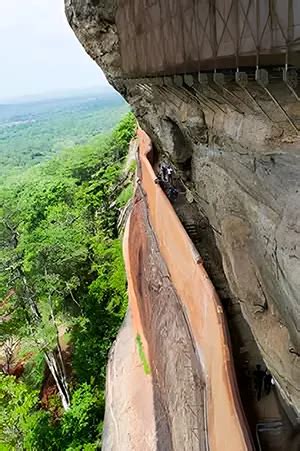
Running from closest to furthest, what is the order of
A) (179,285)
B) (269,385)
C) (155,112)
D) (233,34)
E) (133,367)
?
(233,34), (269,385), (179,285), (155,112), (133,367)

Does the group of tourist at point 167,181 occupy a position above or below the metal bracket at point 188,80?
below

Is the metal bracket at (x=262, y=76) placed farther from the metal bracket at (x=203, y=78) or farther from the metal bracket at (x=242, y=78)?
the metal bracket at (x=203, y=78)

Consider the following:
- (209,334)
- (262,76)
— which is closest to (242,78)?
(262,76)

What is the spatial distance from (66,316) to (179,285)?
9.61m

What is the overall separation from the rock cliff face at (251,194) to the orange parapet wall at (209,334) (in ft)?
1.30

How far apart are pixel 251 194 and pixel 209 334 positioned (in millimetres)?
2314

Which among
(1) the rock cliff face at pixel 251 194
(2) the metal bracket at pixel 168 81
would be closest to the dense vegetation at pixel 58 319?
(1) the rock cliff face at pixel 251 194

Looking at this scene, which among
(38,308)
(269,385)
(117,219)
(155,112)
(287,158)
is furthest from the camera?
(117,219)

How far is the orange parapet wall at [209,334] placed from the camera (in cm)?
557

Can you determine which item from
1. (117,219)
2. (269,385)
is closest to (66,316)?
(117,219)

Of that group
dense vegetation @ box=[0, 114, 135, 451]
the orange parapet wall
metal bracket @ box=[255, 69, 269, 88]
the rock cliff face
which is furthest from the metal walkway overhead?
dense vegetation @ box=[0, 114, 135, 451]

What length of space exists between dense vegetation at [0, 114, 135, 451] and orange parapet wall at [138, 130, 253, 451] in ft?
21.6

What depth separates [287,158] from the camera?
13.4 feet

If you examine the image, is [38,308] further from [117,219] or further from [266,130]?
[266,130]
